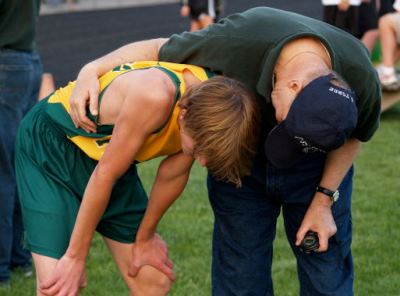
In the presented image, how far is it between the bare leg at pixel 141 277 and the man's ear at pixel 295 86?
1188 mm

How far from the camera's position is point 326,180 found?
362 cm

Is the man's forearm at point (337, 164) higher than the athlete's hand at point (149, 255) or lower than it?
higher

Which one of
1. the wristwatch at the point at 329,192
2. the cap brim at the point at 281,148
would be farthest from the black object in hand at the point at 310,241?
the cap brim at the point at 281,148

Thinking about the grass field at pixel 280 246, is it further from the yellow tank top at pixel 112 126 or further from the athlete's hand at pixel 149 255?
the yellow tank top at pixel 112 126

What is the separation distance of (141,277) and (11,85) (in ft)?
4.70

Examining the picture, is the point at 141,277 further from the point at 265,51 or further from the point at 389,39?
the point at 389,39

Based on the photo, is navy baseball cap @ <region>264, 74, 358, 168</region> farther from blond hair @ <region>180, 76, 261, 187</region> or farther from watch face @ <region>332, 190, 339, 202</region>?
watch face @ <region>332, 190, 339, 202</region>

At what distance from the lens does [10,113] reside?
493 cm

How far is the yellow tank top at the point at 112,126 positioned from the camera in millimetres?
3361

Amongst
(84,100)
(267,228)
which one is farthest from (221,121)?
(267,228)

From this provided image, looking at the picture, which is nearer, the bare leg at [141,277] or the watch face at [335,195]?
the watch face at [335,195]

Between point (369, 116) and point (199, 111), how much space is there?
2.32ft

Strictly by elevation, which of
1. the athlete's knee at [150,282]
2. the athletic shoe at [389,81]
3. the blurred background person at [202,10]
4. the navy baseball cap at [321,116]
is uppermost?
the navy baseball cap at [321,116]

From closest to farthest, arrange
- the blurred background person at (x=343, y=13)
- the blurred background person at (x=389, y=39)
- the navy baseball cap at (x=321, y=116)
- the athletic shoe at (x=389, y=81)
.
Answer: the navy baseball cap at (x=321, y=116), the athletic shoe at (x=389, y=81), the blurred background person at (x=389, y=39), the blurred background person at (x=343, y=13)
